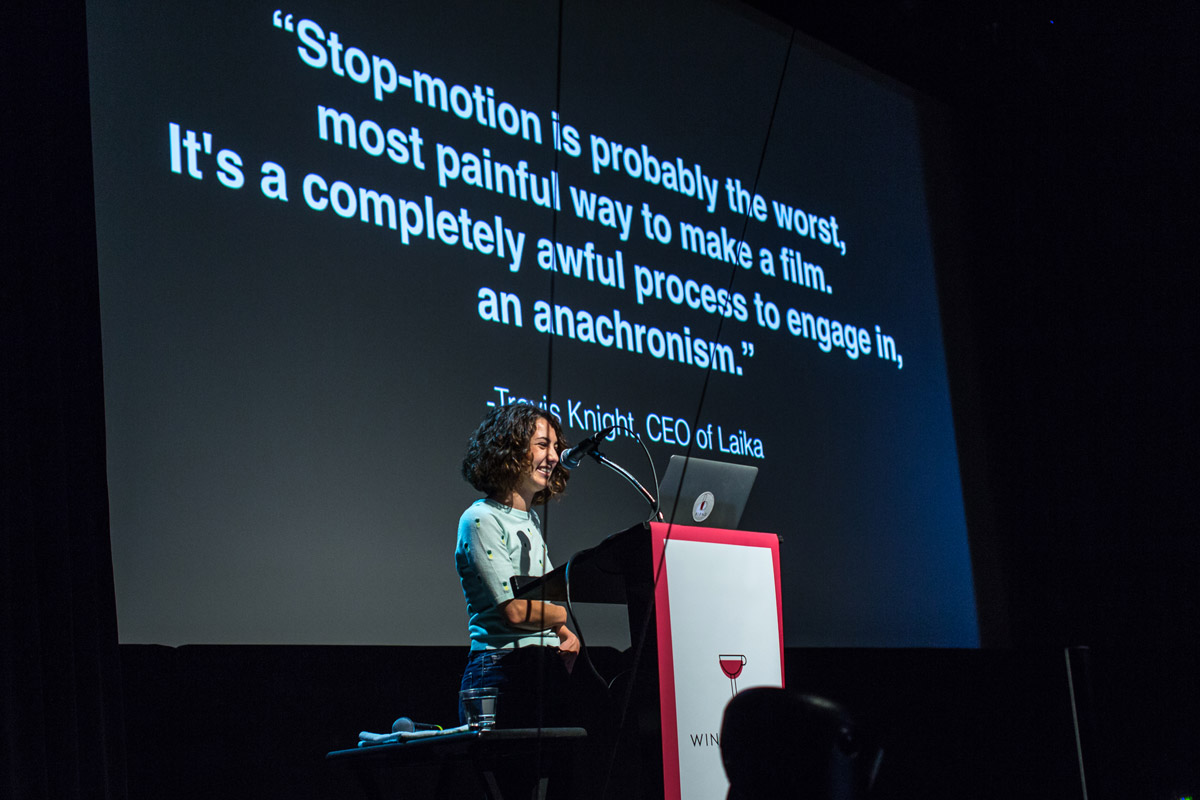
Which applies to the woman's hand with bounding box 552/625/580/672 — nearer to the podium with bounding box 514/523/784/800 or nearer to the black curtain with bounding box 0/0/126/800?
the podium with bounding box 514/523/784/800

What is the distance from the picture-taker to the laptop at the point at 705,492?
85.8 inches

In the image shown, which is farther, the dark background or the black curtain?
the dark background

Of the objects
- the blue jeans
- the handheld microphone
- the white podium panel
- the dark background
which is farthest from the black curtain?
the white podium panel

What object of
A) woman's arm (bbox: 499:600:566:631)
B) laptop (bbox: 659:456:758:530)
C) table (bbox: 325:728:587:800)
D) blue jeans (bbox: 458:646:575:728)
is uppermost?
laptop (bbox: 659:456:758:530)

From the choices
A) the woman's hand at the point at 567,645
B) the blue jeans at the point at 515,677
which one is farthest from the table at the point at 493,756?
the woman's hand at the point at 567,645

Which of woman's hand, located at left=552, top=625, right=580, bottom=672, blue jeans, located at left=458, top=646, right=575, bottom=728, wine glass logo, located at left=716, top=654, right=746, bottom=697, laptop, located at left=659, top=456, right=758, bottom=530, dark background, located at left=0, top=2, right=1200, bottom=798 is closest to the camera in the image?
wine glass logo, located at left=716, top=654, right=746, bottom=697

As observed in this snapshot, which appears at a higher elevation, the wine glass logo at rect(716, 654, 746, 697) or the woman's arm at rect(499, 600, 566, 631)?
the woman's arm at rect(499, 600, 566, 631)

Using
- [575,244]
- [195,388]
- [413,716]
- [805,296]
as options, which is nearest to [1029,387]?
[805,296]

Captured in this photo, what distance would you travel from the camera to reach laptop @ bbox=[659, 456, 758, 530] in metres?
2.18

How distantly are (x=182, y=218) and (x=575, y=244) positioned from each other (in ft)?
4.42

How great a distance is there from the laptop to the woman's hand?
478 millimetres

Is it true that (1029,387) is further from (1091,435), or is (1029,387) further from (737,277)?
(737,277)

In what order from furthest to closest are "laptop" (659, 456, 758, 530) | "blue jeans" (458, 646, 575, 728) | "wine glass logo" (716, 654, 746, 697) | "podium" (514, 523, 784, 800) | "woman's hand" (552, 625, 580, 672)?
1. "woman's hand" (552, 625, 580, 672)
2. "blue jeans" (458, 646, 575, 728)
3. "laptop" (659, 456, 758, 530)
4. "wine glass logo" (716, 654, 746, 697)
5. "podium" (514, 523, 784, 800)

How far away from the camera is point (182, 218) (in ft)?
9.23
